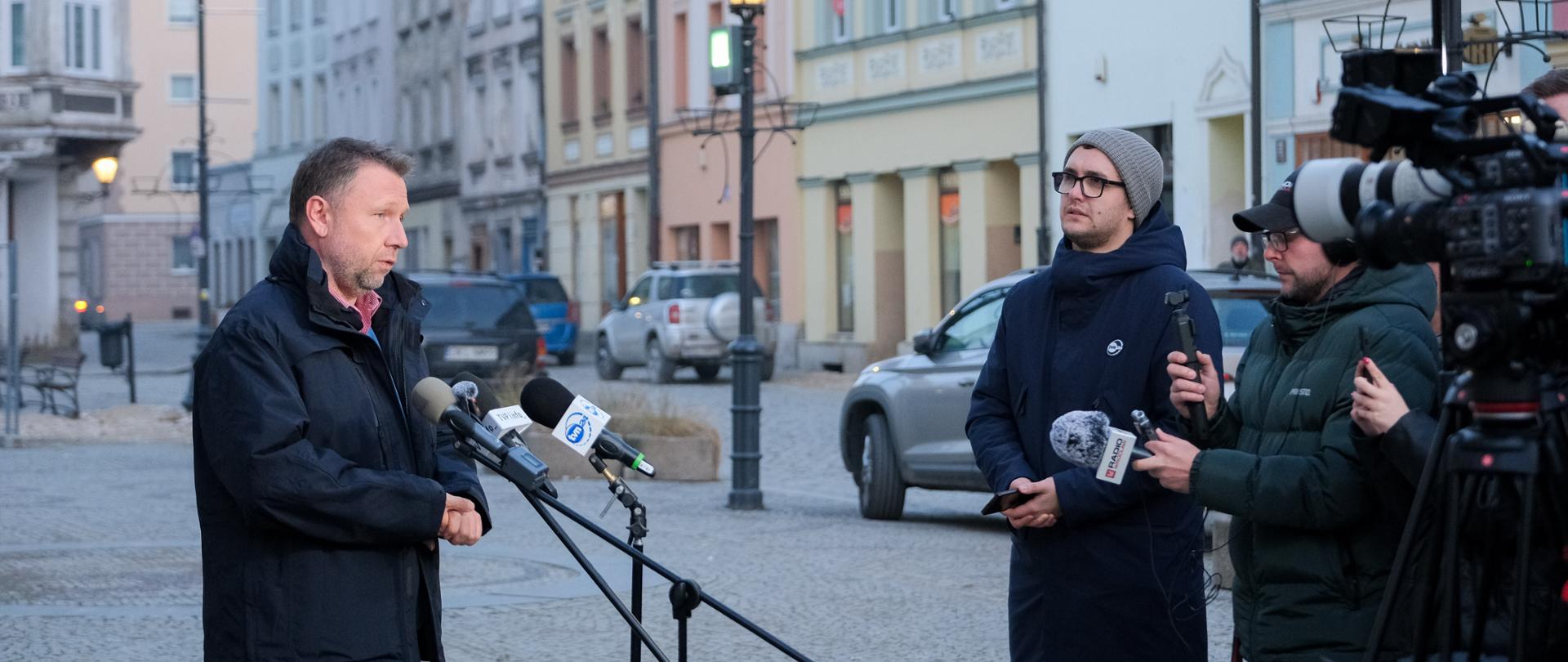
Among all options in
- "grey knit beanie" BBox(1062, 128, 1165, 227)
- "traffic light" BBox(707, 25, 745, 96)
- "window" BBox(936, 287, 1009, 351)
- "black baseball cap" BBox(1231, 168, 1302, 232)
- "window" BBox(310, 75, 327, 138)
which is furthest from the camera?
"window" BBox(310, 75, 327, 138)

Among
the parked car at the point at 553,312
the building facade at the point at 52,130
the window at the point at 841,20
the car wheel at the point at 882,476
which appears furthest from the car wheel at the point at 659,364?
the car wheel at the point at 882,476

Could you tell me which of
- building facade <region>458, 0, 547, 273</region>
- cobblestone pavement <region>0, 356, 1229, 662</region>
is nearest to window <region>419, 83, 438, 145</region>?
building facade <region>458, 0, 547, 273</region>

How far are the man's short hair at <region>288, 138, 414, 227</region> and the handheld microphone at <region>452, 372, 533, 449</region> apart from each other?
48cm

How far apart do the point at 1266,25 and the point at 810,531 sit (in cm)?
1479

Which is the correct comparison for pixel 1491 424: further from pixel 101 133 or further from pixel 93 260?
pixel 93 260

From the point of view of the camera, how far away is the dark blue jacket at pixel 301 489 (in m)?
4.49

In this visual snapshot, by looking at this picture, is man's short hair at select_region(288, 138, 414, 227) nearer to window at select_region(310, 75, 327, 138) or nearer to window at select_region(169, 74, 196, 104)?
window at select_region(310, 75, 327, 138)

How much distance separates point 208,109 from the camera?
86125mm

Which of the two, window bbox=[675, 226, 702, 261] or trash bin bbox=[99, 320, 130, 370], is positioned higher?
window bbox=[675, 226, 702, 261]

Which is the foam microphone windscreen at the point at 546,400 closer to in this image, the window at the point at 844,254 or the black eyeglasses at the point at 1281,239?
the black eyeglasses at the point at 1281,239

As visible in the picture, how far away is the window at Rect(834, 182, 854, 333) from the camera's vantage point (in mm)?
38219

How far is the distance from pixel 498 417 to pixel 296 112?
6901 cm

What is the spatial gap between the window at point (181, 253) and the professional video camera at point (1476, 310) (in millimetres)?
83315

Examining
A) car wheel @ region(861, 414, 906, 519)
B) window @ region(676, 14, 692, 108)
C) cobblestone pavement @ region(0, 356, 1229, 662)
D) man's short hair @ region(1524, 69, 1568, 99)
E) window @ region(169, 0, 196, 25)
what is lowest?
cobblestone pavement @ region(0, 356, 1229, 662)
